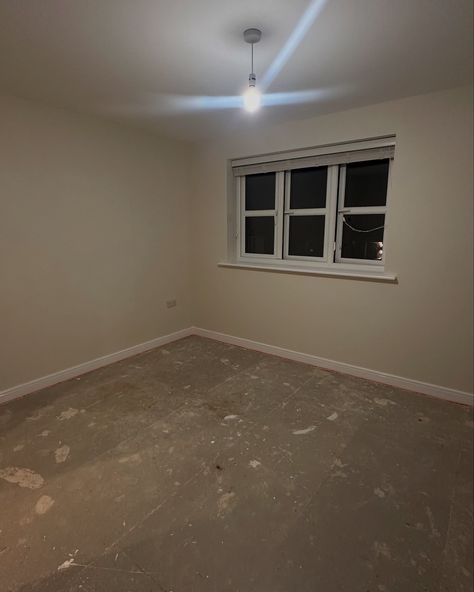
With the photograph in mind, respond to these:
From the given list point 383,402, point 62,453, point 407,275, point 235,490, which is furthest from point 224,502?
point 407,275

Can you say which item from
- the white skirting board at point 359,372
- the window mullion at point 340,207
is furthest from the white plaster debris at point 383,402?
the window mullion at point 340,207

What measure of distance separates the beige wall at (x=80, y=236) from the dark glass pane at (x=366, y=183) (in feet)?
6.30

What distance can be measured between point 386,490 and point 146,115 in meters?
3.27

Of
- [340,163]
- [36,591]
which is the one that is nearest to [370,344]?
[340,163]

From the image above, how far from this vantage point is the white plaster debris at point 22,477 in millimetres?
1775

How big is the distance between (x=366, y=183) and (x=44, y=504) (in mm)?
3267

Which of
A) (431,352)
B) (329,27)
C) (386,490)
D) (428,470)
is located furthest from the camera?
(431,352)

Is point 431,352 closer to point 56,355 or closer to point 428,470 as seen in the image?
point 428,470

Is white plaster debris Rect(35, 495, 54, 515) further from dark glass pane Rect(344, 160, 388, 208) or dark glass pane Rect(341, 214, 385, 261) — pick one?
dark glass pane Rect(344, 160, 388, 208)

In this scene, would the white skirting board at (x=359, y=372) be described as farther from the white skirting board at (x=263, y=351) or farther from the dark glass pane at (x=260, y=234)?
the dark glass pane at (x=260, y=234)

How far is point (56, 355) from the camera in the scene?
2943mm

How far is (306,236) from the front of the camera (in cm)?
344

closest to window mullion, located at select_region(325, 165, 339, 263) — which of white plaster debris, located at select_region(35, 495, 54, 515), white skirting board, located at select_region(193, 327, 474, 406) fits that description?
white skirting board, located at select_region(193, 327, 474, 406)

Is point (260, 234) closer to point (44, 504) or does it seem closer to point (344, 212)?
point (344, 212)
